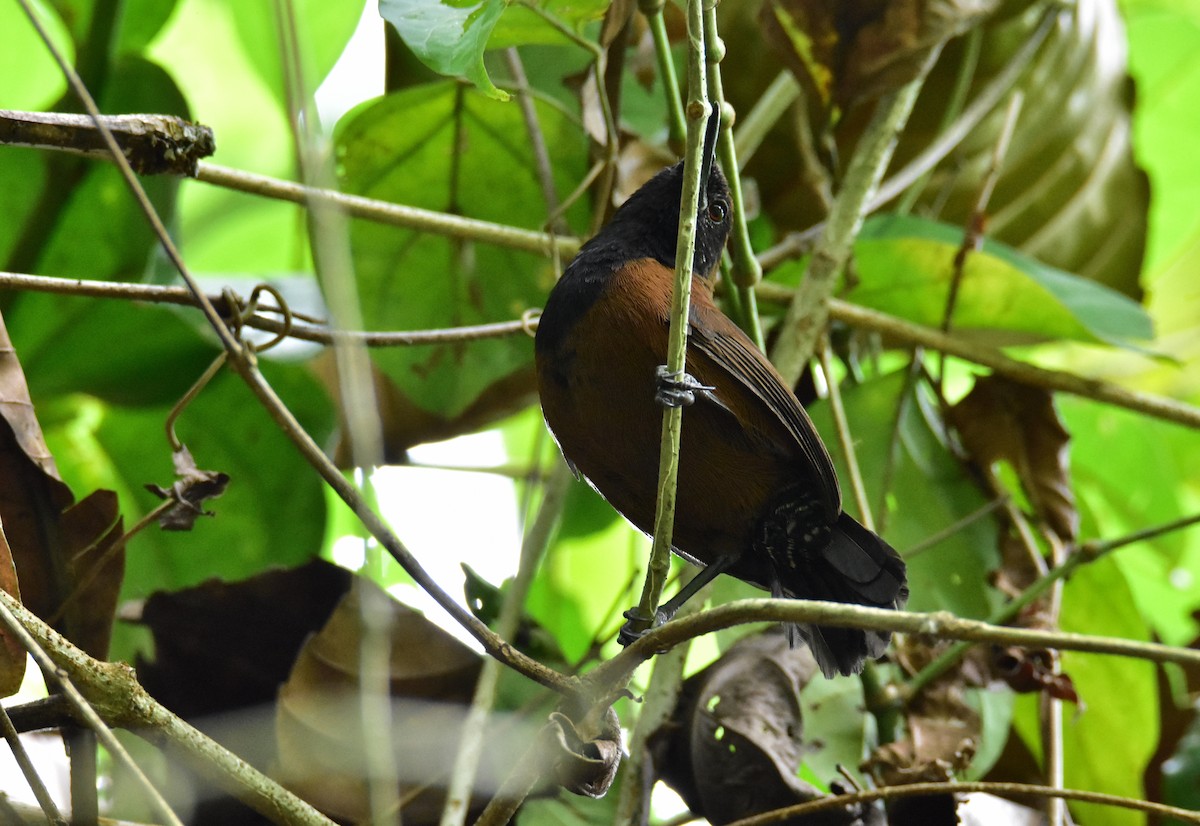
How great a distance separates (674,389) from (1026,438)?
50.9 inches

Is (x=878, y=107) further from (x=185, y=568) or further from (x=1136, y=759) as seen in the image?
(x=185, y=568)

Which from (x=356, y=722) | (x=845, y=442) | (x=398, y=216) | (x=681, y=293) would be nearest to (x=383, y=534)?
(x=681, y=293)

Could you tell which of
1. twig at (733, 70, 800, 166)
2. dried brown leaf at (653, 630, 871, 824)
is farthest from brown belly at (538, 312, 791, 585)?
twig at (733, 70, 800, 166)

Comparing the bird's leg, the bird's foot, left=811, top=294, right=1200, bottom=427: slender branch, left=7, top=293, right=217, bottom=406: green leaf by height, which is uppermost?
left=811, top=294, right=1200, bottom=427: slender branch

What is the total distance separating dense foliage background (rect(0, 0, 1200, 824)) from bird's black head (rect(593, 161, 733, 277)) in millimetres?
261

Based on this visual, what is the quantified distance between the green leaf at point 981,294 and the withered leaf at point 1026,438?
159 mm

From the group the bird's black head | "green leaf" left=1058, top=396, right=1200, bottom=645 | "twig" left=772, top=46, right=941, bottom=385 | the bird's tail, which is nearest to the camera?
the bird's tail

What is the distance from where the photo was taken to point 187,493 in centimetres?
172

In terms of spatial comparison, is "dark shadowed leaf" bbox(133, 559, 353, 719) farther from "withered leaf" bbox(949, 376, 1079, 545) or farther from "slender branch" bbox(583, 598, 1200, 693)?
"withered leaf" bbox(949, 376, 1079, 545)

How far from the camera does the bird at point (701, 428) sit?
1692mm

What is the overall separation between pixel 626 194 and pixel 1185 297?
7.08ft

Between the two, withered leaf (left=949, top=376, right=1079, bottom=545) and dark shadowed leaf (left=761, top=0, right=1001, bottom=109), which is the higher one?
dark shadowed leaf (left=761, top=0, right=1001, bottom=109)

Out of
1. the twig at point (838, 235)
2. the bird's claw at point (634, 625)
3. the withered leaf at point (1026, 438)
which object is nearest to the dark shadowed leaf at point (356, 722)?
the bird's claw at point (634, 625)

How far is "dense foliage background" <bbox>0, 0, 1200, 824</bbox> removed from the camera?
2.01 meters
